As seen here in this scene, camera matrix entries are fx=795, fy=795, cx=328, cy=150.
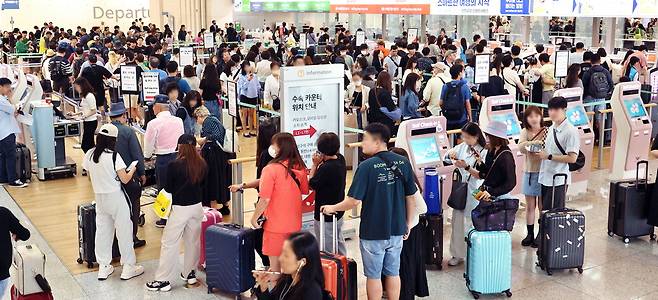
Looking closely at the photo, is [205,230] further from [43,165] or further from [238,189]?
[43,165]

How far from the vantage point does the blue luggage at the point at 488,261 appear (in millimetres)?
6008

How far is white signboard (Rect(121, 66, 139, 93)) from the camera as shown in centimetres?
1134

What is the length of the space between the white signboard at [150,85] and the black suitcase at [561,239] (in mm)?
6014

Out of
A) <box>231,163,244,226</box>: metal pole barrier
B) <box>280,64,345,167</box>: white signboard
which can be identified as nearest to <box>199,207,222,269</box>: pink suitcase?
<box>231,163,244,226</box>: metal pole barrier

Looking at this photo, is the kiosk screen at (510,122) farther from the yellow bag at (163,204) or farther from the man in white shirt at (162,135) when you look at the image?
the yellow bag at (163,204)

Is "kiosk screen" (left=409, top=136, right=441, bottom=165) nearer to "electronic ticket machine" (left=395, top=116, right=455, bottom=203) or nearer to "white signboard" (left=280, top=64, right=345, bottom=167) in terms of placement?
"electronic ticket machine" (left=395, top=116, right=455, bottom=203)

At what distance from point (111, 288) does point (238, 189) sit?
1353 mm

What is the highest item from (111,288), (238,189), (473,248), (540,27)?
(540,27)

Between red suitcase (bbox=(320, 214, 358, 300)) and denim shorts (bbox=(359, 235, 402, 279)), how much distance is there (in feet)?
0.41

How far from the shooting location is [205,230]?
249 inches

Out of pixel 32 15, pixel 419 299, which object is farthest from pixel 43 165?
pixel 32 15

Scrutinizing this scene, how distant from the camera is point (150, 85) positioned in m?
10.8

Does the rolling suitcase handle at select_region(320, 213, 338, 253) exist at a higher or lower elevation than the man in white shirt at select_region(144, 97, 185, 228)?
lower

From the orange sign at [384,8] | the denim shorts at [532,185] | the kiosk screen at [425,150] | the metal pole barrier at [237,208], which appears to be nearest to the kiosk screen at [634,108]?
the denim shorts at [532,185]
